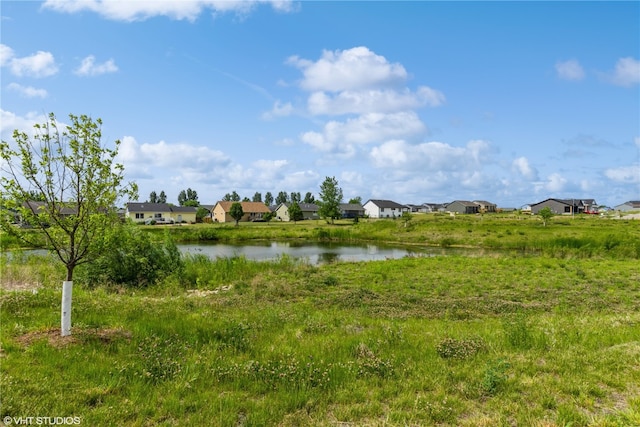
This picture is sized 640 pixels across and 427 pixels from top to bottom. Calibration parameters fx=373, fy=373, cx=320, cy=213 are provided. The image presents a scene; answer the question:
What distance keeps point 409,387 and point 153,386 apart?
3574 millimetres

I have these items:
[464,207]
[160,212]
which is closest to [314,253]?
[160,212]

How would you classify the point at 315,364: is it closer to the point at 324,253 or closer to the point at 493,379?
the point at 493,379

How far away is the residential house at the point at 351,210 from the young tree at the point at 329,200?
107ft

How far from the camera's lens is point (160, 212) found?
8725 cm

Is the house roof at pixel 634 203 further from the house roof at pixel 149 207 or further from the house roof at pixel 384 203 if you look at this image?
the house roof at pixel 149 207

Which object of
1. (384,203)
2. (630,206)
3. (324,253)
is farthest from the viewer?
(630,206)

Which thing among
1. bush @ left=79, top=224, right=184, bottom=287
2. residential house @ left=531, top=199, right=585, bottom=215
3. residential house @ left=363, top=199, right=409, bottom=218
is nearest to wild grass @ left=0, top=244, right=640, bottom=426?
bush @ left=79, top=224, right=184, bottom=287

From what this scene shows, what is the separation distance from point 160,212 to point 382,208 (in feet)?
214

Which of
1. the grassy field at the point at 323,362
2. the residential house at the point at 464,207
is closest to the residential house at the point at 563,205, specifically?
the residential house at the point at 464,207

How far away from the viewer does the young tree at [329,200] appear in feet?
260

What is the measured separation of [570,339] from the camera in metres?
7.39

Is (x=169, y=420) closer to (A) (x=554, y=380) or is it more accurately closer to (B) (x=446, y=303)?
(A) (x=554, y=380)

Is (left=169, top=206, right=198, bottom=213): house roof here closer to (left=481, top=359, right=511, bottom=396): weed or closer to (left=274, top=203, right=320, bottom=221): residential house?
(left=274, top=203, right=320, bottom=221): residential house

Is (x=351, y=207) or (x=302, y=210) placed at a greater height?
(x=351, y=207)
